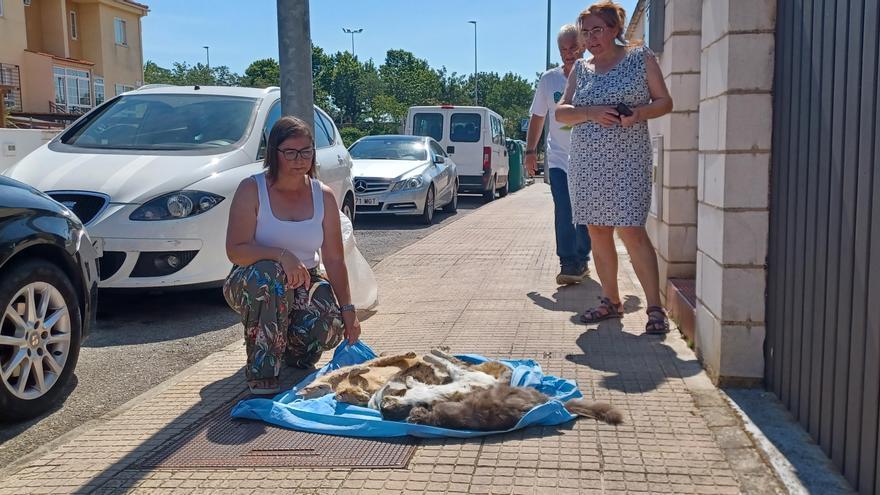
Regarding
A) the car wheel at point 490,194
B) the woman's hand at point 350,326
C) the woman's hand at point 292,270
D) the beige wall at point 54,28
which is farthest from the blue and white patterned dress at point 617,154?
the beige wall at point 54,28

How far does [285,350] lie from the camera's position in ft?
14.7

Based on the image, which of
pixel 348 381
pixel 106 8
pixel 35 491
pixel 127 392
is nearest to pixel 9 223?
pixel 127 392

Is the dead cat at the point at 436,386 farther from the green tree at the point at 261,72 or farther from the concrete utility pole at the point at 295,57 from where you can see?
the green tree at the point at 261,72

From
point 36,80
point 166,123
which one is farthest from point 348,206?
point 36,80

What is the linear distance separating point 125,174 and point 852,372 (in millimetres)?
5004

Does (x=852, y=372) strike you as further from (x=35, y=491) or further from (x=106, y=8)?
(x=106, y=8)

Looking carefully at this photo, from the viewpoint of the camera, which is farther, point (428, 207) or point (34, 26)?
point (34, 26)

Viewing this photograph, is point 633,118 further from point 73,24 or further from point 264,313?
point 73,24

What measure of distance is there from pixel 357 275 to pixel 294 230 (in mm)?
1571

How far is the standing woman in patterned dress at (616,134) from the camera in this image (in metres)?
5.04

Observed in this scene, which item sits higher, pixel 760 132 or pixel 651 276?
pixel 760 132

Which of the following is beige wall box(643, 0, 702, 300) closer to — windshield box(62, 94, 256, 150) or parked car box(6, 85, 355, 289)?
parked car box(6, 85, 355, 289)

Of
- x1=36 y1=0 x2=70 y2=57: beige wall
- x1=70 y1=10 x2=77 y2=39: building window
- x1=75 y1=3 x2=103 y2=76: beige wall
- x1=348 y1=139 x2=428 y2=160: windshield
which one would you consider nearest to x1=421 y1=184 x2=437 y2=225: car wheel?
x1=348 y1=139 x2=428 y2=160: windshield

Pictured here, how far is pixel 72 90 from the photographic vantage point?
42438 mm
